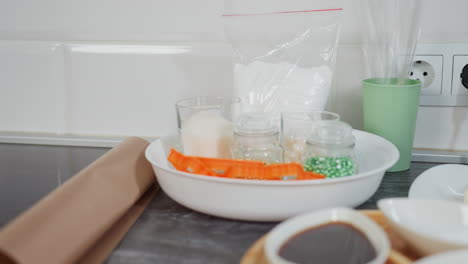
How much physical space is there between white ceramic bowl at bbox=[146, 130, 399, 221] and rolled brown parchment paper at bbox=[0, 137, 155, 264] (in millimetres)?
60

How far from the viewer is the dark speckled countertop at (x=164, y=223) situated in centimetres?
53

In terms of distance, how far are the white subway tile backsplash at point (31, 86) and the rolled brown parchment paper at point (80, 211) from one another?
353mm

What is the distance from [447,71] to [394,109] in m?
0.16

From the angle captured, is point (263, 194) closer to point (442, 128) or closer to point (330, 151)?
point (330, 151)

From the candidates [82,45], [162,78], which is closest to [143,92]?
[162,78]

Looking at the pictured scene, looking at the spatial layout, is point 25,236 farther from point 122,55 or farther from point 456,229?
point 122,55

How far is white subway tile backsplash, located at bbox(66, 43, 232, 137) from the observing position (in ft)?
2.99

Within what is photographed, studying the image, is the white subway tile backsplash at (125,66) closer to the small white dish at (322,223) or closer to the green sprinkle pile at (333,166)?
the green sprinkle pile at (333,166)

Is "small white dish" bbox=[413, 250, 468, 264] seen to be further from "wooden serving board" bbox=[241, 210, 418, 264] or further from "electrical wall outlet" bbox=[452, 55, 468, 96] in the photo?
"electrical wall outlet" bbox=[452, 55, 468, 96]

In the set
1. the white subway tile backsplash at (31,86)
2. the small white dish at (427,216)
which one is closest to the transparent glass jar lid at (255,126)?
the small white dish at (427,216)

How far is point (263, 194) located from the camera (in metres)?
0.56

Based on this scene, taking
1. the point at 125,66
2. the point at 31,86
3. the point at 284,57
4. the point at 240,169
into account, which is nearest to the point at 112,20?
the point at 125,66

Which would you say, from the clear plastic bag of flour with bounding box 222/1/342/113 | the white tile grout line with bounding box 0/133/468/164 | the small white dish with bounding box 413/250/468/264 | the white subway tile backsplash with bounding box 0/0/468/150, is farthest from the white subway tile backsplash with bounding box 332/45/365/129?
the small white dish with bounding box 413/250/468/264

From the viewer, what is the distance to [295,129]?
688mm
